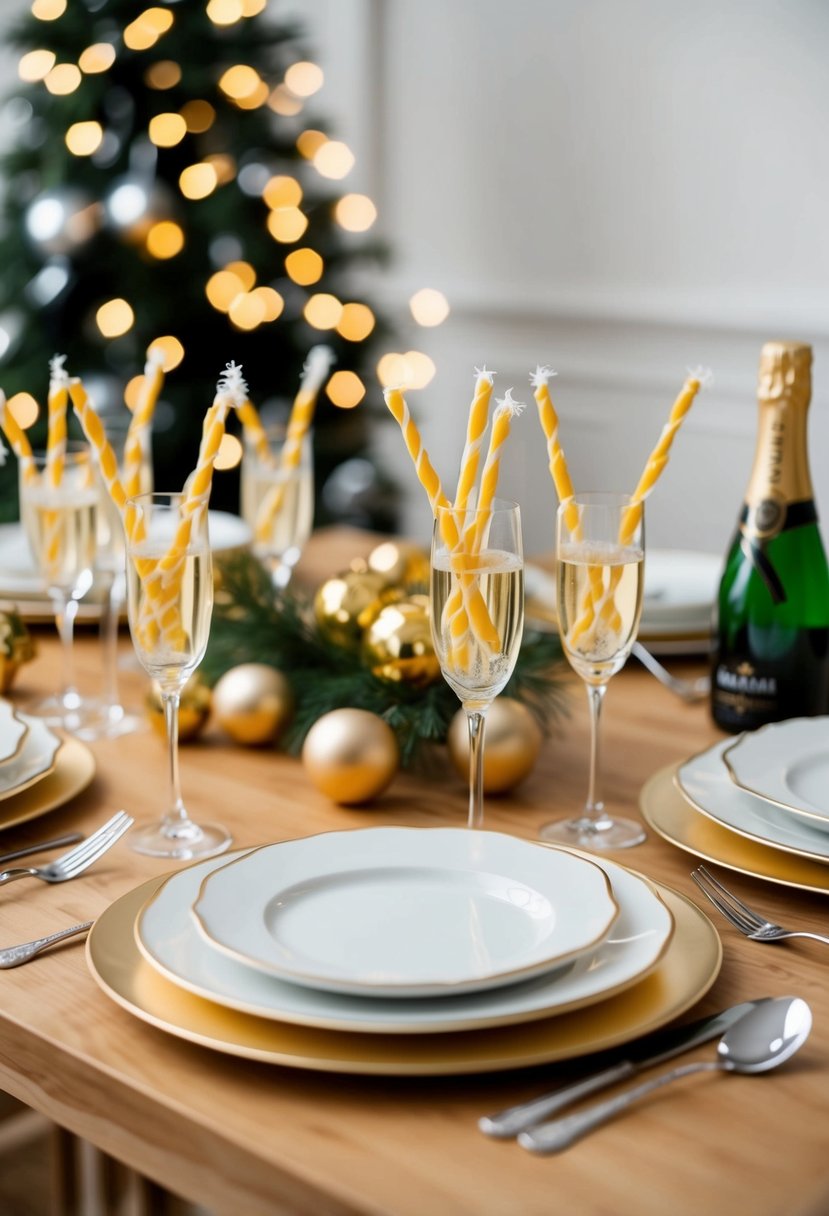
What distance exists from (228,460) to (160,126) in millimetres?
774

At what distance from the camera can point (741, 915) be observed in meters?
0.87

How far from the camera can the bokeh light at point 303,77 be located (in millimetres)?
3205

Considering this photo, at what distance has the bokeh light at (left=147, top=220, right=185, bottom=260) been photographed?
3070 mm

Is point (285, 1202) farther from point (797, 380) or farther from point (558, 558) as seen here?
point (797, 380)

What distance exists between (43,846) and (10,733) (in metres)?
0.14

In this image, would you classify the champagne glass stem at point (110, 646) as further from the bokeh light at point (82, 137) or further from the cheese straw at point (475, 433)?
→ the bokeh light at point (82, 137)

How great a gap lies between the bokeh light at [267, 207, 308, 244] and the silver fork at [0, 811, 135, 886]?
7.98ft

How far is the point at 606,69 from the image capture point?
336cm

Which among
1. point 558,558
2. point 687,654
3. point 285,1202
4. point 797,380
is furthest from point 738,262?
point 285,1202

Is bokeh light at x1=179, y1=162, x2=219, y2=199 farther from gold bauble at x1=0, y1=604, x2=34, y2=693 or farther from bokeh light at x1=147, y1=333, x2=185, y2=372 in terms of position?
gold bauble at x1=0, y1=604, x2=34, y2=693

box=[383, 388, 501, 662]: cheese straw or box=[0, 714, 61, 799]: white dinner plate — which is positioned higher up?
box=[383, 388, 501, 662]: cheese straw

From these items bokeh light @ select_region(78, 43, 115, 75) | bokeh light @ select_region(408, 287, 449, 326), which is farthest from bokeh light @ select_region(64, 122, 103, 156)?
bokeh light @ select_region(408, 287, 449, 326)

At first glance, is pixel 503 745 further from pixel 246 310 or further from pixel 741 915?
pixel 246 310

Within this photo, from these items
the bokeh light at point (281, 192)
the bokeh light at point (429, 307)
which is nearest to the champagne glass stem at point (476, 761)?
the bokeh light at point (281, 192)
